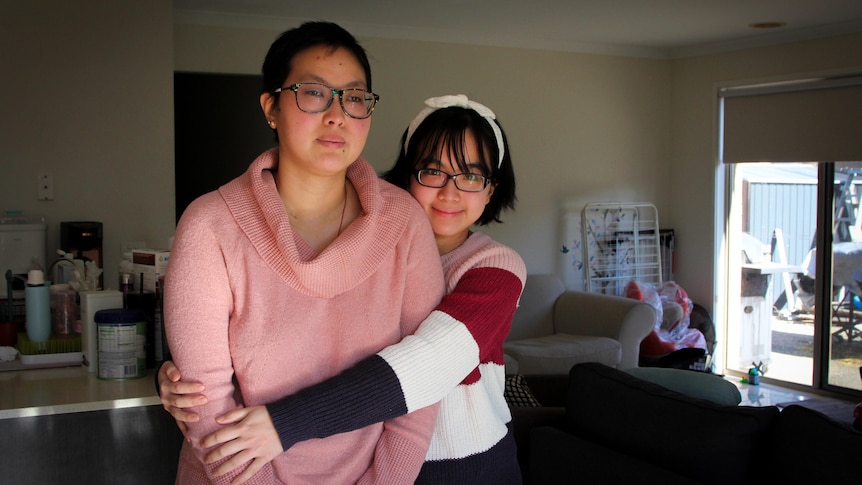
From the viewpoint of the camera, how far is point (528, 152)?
6.09 metres

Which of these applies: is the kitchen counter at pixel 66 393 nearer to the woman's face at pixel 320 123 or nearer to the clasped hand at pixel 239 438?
the clasped hand at pixel 239 438

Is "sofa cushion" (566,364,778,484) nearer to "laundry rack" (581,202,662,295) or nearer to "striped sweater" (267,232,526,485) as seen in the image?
"striped sweater" (267,232,526,485)

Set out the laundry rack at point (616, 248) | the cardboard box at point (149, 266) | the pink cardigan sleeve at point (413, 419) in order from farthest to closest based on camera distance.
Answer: the laundry rack at point (616, 248) → the cardboard box at point (149, 266) → the pink cardigan sleeve at point (413, 419)

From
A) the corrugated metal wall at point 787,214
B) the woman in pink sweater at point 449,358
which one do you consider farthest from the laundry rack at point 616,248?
the woman in pink sweater at point 449,358

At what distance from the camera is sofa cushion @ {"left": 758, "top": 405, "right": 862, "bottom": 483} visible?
1.71 meters

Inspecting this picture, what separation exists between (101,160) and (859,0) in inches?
167

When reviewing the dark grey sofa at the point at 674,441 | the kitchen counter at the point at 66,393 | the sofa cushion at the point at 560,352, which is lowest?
the sofa cushion at the point at 560,352

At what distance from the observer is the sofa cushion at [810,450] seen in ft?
Result: 5.61

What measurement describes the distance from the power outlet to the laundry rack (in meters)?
3.70

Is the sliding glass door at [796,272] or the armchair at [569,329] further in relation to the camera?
the sliding glass door at [796,272]

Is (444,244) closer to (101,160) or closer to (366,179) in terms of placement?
(366,179)

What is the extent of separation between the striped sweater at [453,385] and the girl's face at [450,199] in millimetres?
45

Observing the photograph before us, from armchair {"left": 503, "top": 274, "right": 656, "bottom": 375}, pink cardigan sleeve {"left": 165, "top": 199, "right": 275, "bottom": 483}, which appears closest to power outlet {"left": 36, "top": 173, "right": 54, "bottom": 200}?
armchair {"left": 503, "top": 274, "right": 656, "bottom": 375}

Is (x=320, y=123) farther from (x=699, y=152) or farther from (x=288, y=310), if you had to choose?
(x=699, y=152)
